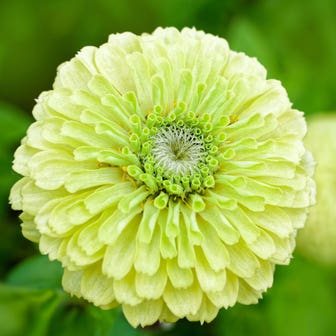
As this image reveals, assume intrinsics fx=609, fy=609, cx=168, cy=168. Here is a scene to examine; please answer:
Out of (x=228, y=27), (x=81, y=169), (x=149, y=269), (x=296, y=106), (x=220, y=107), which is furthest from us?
(x=228, y=27)

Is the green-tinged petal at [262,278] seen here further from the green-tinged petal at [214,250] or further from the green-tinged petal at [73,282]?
the green-tinged petal at [73,282]

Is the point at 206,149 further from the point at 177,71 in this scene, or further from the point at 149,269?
the point at 149,269

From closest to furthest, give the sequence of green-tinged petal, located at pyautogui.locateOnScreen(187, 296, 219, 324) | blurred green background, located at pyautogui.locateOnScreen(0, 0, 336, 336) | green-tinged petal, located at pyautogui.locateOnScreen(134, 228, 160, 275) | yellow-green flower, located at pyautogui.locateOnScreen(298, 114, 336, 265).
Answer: green-tinged petal, located at pyautogui.locateOnScreen(134, 228, 160, 275)
green-tinged petal, located at pyautogui.locateOnScreen(187, 296, 219, 324)
yellow-green flower, located at pyautogui.locateOnScreen(298, 114, 336, 265)
blurred green background, located at pyautogui.locateOnScreen(0, 0, 336, 336)

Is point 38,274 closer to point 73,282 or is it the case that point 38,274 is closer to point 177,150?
point 73,282

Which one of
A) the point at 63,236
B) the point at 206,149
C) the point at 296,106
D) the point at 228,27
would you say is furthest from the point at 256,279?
the point at 228,27

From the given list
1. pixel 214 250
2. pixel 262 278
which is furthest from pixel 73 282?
pixel 262 278

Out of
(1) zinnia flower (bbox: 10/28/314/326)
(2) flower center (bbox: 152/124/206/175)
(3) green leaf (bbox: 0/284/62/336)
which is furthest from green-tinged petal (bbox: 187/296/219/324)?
(3) green leaf (bbox: 0/284/62/336)

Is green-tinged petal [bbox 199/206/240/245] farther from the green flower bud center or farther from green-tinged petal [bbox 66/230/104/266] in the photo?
green-tinged petal [bbox 66/230/104/266]
